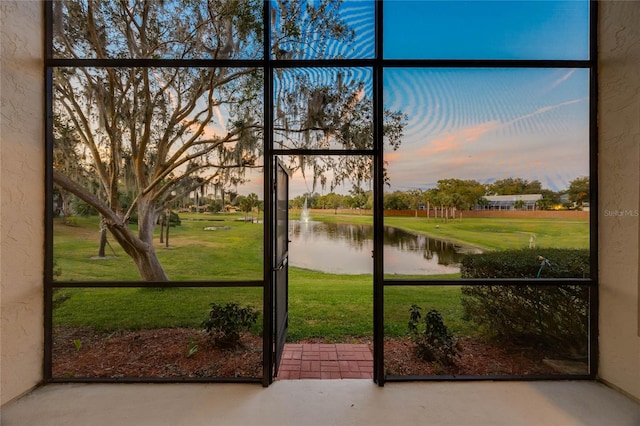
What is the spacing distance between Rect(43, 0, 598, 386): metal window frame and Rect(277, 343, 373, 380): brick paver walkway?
37cm

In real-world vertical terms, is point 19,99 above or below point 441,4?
below

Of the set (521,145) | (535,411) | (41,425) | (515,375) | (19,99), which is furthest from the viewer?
(521,145)

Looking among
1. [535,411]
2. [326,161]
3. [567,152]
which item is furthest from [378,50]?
[535,411]

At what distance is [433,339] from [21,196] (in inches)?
140

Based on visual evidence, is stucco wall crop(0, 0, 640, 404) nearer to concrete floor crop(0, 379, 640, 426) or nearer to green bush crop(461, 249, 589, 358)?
green bush crop(461, 249, 589, 358)

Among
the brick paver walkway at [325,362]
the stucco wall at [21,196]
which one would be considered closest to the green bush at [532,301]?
the brick paver walkway at [325,362]

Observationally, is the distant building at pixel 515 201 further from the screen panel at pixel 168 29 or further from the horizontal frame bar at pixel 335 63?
the screen panel at pixel 168 29

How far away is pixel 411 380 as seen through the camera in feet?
7.22

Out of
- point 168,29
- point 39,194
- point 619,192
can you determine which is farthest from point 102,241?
A: point 619,192

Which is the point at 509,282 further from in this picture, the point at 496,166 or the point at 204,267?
the point at 204,267

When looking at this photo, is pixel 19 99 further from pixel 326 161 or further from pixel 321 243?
pixel 321 243

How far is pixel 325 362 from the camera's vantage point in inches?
105

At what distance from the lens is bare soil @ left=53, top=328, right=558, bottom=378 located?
2.30 m

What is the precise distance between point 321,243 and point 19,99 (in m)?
3.10
